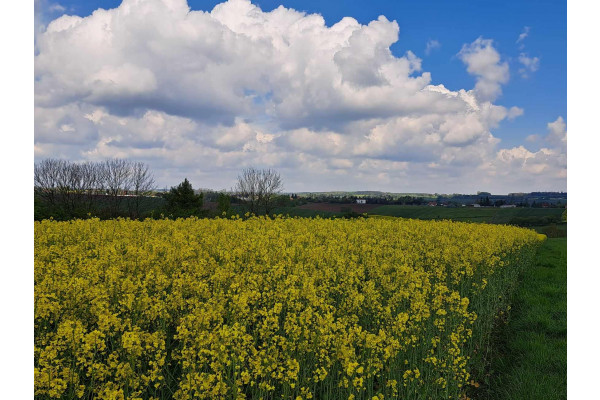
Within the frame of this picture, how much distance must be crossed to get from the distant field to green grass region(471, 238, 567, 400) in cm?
2412

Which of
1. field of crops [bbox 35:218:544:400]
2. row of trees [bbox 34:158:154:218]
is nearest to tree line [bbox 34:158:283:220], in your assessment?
row of trees [bbox 34:158:154:218]

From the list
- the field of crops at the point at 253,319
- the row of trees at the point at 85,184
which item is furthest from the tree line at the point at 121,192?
the field of crops at the point at 253,319

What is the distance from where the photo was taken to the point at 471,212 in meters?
35.3

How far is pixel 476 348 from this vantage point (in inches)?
281

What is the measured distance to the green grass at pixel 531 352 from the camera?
19.5 feet

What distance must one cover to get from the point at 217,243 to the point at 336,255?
9.56ft

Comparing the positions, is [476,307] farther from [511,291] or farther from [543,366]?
[511,291]

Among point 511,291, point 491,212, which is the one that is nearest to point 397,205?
point 491,212

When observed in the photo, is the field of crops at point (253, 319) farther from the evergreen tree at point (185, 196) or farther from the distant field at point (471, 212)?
the distant field at point (471, 212)

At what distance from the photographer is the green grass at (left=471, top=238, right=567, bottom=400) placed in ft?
19.5

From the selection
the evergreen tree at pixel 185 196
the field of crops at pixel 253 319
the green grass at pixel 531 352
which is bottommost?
the green grass at pixel 531 352

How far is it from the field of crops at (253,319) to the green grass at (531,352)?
0.41 m

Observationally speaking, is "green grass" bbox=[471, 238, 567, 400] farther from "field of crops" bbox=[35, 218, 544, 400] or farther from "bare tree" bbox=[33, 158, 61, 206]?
"bare tree" bbox=[33, 158, 61, 206]

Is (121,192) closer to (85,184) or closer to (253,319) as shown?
(85,184)
